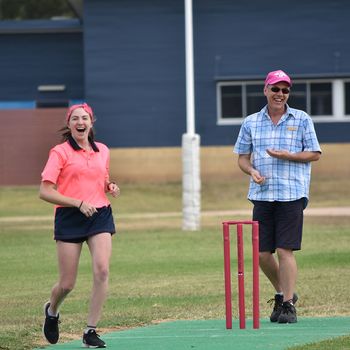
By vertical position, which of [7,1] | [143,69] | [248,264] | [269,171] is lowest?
[248,264]

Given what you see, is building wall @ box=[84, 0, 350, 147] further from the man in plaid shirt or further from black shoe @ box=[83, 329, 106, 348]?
black shoe @ box=[83, 329, 106, 348]

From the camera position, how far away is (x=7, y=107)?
4506 cm

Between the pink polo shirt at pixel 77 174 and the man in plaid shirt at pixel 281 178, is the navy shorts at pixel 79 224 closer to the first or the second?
the pink polo shirt at pixel 77 174

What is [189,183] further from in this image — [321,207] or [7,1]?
[7,1]

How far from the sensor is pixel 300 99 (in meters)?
41.7

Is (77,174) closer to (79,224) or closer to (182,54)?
(79,224)

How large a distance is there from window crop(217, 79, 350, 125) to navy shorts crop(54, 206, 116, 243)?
3087 centimetres

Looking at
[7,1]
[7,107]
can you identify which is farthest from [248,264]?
[7,1]

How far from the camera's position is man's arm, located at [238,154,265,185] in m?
11.9

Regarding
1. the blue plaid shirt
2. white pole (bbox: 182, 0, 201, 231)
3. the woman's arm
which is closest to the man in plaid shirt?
the blue plaid shirt

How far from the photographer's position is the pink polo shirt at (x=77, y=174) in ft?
35.3

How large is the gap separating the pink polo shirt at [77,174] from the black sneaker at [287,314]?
6.82 ft

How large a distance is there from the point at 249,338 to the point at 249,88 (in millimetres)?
31135

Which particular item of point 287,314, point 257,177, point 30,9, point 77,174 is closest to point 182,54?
point 30,9
